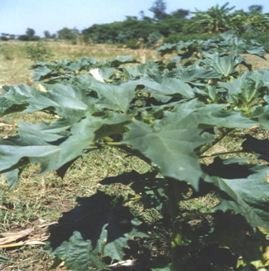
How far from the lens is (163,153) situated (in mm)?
1083

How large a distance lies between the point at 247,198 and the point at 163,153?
320 millimetres

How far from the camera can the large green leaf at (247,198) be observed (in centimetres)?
129

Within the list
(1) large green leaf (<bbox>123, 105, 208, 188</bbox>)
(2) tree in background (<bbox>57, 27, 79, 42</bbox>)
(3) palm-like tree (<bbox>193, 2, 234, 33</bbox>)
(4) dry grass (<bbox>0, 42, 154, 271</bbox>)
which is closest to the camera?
(1) large green leaf (<bbox>123, 105, 208, 188</bbox>)

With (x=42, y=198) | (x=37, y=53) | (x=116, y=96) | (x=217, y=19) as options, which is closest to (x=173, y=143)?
(x=116, y=96)

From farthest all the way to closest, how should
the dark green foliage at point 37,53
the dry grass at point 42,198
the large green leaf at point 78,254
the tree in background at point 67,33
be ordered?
1. the tree in background at point 67,33
2. the dark green foliage at point 37,53
3. the dry grass at point 42,198
4. the large green leaf at point 78,254

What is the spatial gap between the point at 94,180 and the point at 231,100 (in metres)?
1.70

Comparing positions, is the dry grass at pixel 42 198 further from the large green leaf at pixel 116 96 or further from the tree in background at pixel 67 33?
the tree in background at pixel 67 33

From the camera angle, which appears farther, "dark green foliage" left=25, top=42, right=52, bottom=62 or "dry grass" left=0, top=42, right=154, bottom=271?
"dark green foliage" left=25, top=42, right=52, bottom=62

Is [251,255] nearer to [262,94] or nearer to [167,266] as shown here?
[167,266]

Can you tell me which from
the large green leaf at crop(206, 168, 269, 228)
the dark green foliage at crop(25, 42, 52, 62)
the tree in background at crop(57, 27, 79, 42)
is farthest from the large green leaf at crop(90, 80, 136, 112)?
the tree in background at crop(57, 27, 79, 42)

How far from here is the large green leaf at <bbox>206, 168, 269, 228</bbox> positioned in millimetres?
1295

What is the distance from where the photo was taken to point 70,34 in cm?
2217

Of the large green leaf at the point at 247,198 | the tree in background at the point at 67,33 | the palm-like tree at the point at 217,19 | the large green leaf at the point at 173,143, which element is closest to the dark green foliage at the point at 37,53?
the palm-like tree at the point at 217,19

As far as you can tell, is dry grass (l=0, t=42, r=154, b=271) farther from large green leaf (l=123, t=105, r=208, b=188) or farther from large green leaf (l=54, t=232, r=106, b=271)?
large green leaf (l=123, t=105, r=208, b=188)
